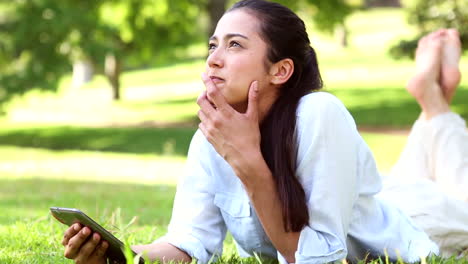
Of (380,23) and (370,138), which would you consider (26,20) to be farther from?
(380,23)

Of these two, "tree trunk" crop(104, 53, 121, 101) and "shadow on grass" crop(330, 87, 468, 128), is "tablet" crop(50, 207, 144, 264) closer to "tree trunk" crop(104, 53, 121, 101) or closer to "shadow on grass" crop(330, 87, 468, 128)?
"shadow on grass" crop(330, 87, 468, 128)

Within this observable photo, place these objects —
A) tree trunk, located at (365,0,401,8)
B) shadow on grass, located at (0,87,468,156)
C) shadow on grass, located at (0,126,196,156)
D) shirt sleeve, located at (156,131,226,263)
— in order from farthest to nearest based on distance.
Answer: tree trunk, located at (365,0,401,8)
shadow on grass, located at (0,87,468,156)
shadow on grass, located at (0,126,196,156)
shirt sleeve, located at (156,131,226,263)

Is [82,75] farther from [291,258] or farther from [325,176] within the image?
[325,176]

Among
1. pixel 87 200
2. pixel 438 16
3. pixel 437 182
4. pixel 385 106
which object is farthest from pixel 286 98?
pixel 385 106

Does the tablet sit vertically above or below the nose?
below

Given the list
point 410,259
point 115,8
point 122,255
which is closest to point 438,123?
point 410,259

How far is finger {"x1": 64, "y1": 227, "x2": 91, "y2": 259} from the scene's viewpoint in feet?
8.61

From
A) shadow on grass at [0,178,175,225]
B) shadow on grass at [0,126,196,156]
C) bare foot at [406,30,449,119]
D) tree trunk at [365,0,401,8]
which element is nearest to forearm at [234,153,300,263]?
shadow on grass at [0,178,175,225]

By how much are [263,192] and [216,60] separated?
0.52 metres

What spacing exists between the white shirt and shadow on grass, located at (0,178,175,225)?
976 millimetres

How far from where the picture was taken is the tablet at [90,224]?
8.41 ft

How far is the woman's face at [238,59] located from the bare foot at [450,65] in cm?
241

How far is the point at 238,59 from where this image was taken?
9.35 ft

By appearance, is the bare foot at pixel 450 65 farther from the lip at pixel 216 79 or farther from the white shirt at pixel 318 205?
the lip at pixel 216 79
